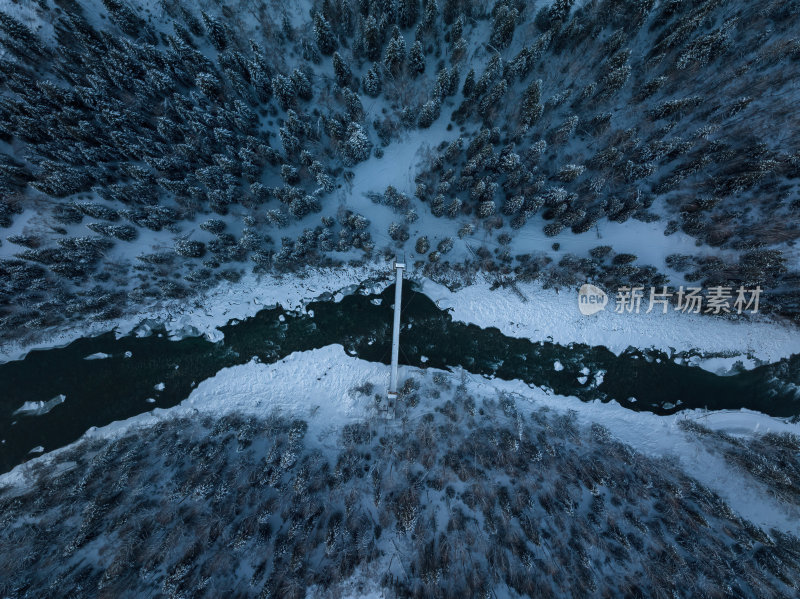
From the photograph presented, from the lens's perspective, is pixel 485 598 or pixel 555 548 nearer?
pixel 485 598

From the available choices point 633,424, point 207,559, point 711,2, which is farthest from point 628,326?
point 207,559

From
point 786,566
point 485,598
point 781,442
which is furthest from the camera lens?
point 781,442

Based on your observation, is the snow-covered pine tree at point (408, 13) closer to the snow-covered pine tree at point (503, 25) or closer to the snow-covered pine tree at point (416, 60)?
the snow-covered pine tree at point (416, 60)

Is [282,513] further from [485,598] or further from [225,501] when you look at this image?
[485,598]

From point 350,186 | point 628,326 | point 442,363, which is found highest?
point 350,186

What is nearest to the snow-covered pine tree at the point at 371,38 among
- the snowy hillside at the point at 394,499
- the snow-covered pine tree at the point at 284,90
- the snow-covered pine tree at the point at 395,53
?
the snow-covered pine tree at the point at 395,53

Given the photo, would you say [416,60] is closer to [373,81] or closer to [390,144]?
[373,81]
